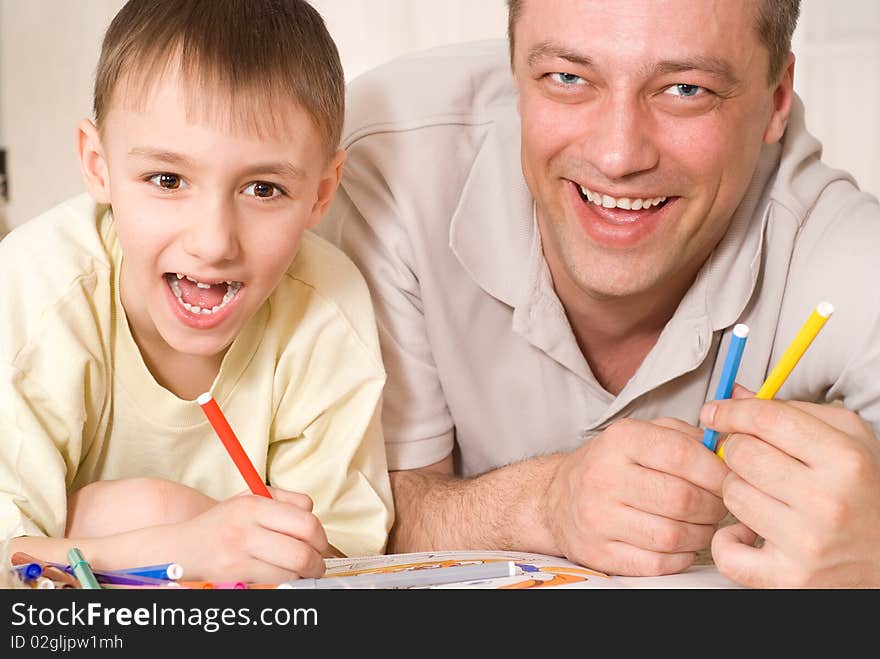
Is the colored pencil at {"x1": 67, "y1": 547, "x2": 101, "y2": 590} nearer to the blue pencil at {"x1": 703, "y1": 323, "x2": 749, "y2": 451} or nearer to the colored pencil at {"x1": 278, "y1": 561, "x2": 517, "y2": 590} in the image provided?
the colored pencil at {"x1": 278, "y1": 561, "x2": 517, "y2": 590}

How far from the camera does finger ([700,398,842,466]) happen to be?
1.04 m

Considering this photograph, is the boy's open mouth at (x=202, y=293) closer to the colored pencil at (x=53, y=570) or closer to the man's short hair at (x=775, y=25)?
the colored pencil at (x=53, y=570)

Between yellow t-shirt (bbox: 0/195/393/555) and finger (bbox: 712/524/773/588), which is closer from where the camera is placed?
finger (bbox: 712/524/773/588)

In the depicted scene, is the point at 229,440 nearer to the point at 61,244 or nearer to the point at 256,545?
the point at 256,545

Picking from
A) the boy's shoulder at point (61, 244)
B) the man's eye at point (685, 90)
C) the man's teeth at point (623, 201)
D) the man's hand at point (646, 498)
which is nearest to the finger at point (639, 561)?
the man's hand at point (646, 498)

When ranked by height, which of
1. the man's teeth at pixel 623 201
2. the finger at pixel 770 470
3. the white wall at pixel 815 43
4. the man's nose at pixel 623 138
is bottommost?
the finger at pixel 770 470

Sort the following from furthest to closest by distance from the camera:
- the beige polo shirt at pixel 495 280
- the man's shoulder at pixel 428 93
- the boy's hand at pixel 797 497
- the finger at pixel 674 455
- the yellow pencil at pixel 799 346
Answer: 1. the man's shoulder at pixel 428 93
2. the beige polo shirt at pixel 495 280
3. the finger at pixel 674 455
4. the boy's hand at pixel 797 497
5. the yellow pencil at pixel 799 346

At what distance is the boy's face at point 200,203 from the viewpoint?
1.18m

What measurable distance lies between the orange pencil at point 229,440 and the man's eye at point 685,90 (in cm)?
66

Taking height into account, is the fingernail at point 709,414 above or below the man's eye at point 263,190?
below

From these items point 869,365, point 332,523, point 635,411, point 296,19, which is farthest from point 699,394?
point 296,19

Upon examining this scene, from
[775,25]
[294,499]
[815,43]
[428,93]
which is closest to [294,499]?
[294,499]

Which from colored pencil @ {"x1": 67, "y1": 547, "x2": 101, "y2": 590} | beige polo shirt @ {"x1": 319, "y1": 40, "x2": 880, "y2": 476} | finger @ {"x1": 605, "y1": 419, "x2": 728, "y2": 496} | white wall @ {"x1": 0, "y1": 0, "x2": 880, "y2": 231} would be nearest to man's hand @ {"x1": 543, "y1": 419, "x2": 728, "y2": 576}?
finger @ {"x1": 605, "y1": 419, "x2": 728, "y2": 496}

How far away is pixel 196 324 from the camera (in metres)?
1.26
